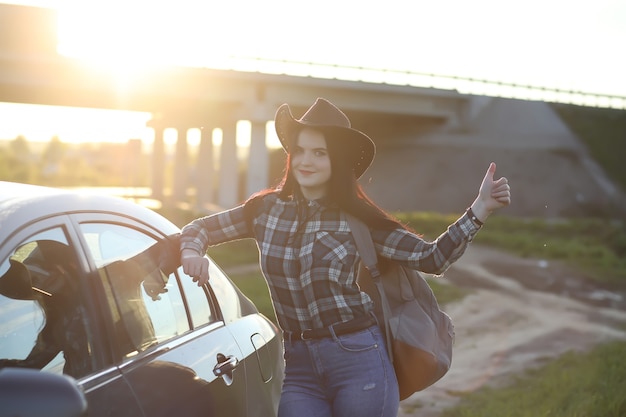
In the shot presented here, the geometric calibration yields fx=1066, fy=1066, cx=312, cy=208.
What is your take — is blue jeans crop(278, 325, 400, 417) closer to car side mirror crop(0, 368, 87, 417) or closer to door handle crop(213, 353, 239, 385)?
door handle crop(213, 353, 239, 385)

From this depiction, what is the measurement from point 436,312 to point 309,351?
0.53 m

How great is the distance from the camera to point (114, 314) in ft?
10.8

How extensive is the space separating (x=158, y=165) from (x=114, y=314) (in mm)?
57539

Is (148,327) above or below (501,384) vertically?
above

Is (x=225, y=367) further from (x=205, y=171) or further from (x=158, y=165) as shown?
(x=158, y=165)

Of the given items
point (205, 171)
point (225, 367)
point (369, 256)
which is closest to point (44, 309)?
point (225, 367)

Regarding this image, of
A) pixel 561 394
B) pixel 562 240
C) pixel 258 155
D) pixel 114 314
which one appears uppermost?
pixel 114 314

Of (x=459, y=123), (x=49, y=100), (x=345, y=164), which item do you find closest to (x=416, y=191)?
(x=459, y=123)

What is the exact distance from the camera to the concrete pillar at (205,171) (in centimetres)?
4975

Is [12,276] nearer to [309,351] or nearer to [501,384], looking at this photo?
[309,351]

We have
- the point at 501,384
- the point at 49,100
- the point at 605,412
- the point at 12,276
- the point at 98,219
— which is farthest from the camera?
the point at 49,100

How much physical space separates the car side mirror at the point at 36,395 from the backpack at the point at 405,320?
1866 millimetres

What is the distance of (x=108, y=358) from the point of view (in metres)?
3.15

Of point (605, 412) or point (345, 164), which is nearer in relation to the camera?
point (345, 164)
